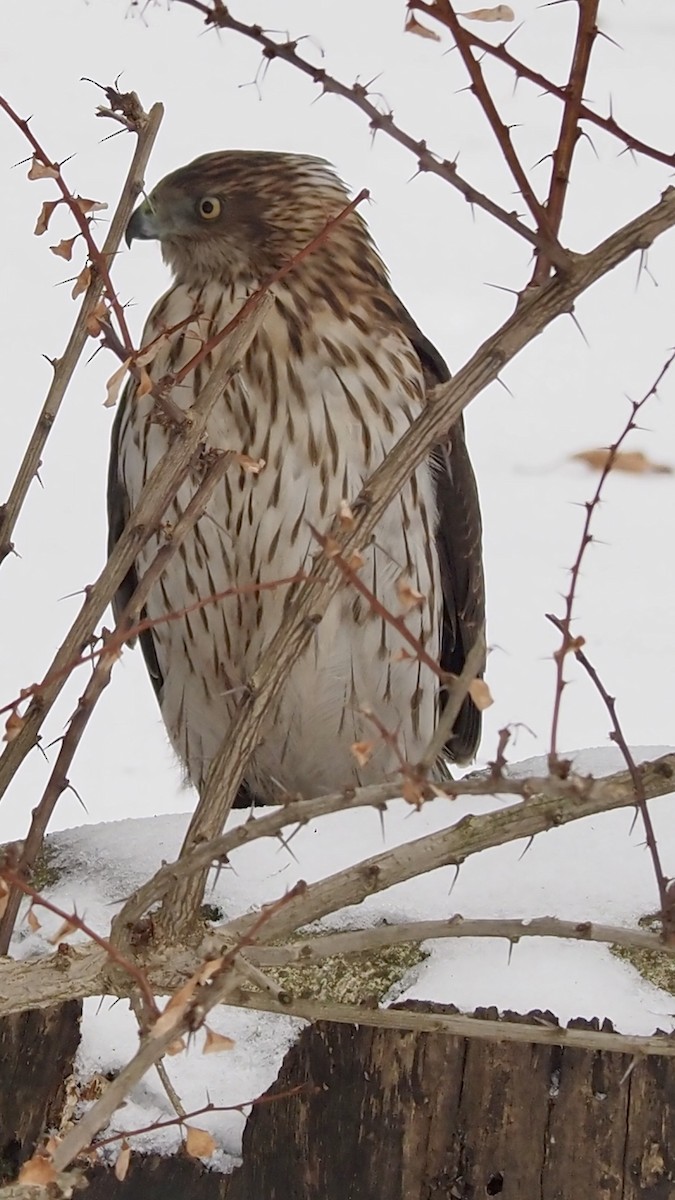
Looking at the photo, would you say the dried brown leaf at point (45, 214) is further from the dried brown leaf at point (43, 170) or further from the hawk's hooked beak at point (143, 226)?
the hawk's hooked beak at point (143, 226)

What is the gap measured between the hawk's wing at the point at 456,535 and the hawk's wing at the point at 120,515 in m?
0.59

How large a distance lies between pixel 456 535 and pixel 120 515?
68 centimetres

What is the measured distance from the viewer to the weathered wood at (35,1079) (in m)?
2.34

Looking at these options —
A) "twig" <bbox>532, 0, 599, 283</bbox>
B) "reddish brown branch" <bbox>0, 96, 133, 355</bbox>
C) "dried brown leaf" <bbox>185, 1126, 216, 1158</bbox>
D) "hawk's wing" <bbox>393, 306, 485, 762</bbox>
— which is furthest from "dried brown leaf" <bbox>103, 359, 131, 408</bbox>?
"hawk's wing" <bbox>393, 306, 485, 762</bbox>

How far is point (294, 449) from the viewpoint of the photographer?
9.92 feet

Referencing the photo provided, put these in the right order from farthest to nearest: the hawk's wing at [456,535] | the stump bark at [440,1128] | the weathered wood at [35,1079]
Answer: the hawk's wing at [456,535], the weathered wood at [35,1079], the stump bark at [440,1128]

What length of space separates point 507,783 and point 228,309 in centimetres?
175

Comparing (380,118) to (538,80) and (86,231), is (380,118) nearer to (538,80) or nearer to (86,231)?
(538,80)

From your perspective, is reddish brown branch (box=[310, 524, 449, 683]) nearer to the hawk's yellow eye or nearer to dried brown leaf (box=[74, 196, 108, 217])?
dried brown leaf (box=[74, 196, 108, 217])

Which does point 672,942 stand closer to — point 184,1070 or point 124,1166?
point 124,1166

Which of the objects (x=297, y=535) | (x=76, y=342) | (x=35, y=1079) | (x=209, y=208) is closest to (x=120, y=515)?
(x=297, y=535)

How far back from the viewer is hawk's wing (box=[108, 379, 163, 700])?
329 centimetres

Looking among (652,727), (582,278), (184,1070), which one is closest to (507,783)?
(582,278)

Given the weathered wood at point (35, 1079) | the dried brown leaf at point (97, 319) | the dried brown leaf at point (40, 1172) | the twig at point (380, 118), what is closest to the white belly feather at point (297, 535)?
the weathered wood at point (35, 1079)
